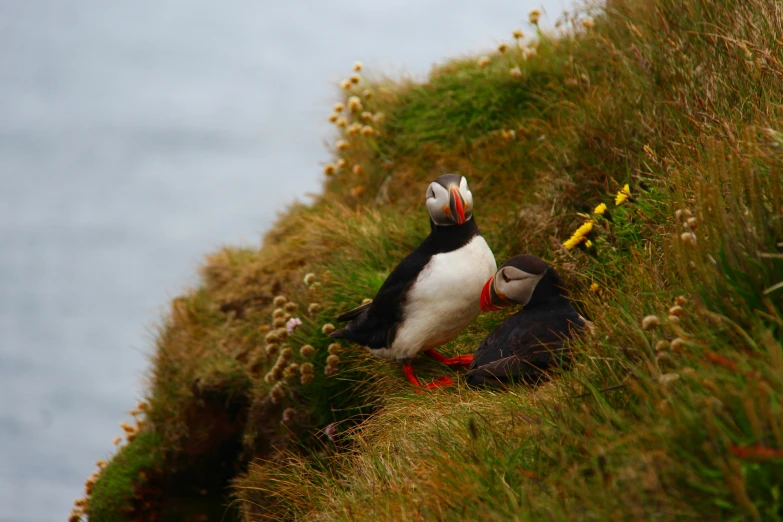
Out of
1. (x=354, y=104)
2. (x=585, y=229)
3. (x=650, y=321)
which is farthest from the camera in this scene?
(x=354, y=104)

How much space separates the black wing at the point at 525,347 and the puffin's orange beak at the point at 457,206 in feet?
2.23

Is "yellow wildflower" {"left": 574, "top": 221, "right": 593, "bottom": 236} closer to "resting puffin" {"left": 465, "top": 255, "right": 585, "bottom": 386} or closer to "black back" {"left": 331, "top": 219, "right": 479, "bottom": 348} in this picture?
"resting puffin" {"left": 465, "top": 255, "right": 585, "bottom": 386}

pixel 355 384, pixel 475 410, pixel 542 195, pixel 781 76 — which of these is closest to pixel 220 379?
pixel 355 384

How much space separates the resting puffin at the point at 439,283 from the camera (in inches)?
186

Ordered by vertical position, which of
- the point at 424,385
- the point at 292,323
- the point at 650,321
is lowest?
the point at 424,385

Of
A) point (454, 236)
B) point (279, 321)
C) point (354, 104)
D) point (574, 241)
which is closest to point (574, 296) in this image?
point (574, 241)

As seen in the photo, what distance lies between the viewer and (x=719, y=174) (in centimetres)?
371

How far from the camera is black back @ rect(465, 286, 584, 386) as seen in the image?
412 centimetres

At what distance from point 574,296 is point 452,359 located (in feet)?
2.90

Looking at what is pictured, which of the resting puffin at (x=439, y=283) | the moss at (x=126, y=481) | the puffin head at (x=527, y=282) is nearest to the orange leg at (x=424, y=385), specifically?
the resting puffin at (x=439, y=283)

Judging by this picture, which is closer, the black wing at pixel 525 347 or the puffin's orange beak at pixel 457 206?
the black wing at pixel 525 347

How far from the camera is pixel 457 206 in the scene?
A: 4.68 meters

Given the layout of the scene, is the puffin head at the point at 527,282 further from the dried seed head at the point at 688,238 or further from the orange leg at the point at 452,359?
the dried seed head at the point at 688,238

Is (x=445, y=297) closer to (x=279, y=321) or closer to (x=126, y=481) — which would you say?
(x=279, y=321)
